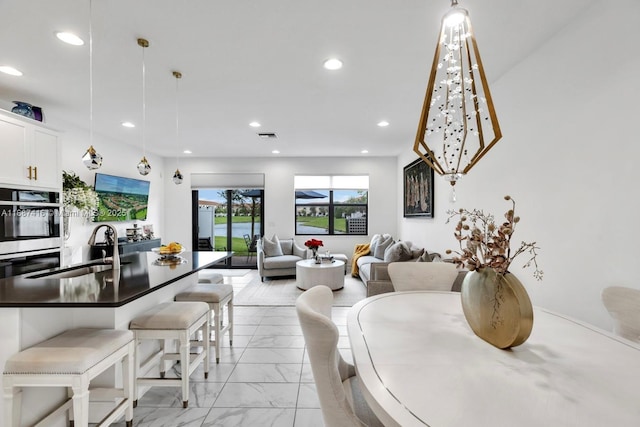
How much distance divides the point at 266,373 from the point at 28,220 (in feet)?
10.3

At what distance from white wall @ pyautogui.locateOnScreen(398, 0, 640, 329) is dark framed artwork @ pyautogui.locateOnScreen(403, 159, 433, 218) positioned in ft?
6.93

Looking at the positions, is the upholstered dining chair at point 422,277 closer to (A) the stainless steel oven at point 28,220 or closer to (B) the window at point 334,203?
(A) the stainless steel oven at point 28,220

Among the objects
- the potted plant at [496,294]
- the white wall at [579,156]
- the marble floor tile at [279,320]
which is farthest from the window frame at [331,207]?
the potted plant at [496,294]

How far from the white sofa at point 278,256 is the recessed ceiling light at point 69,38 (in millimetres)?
4268

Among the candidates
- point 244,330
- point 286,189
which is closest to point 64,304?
point 244,330

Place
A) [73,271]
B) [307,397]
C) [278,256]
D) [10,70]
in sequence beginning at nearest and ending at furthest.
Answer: [307,397]
[73,271]
[10,70]
[278,256]

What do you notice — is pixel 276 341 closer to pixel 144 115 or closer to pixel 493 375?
pixel 493 375

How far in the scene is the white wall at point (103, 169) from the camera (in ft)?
14.5

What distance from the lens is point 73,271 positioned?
2338 millimetres

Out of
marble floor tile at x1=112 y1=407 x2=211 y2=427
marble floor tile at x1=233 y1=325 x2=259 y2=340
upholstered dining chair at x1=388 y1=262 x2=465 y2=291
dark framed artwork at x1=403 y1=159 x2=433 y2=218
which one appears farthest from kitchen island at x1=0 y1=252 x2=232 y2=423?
dark framed artwork at x1=403 y1=159 x2=433 y2=218

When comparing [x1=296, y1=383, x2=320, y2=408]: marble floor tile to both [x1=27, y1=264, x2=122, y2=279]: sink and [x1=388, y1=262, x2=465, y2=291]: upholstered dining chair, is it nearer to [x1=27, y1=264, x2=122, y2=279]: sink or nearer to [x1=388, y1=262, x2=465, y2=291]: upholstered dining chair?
[x1=388, y1=262, x2=465, y2=291]: upholstered dining chair

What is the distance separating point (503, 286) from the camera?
122 centimetres

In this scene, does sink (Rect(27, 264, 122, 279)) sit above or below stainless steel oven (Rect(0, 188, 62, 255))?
below

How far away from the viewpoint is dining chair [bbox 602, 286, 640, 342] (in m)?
1.46
